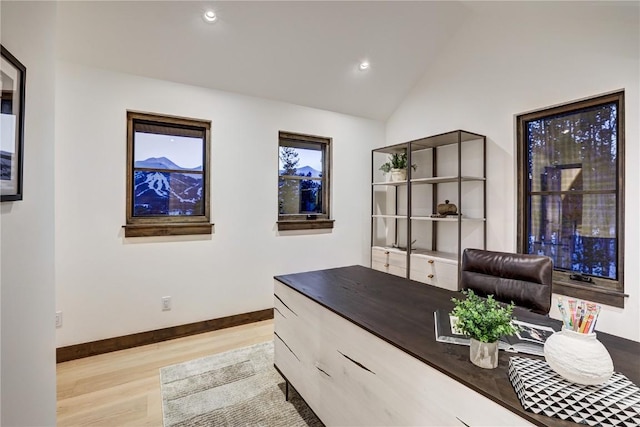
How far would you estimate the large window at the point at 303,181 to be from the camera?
140 inches

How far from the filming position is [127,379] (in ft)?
7.32

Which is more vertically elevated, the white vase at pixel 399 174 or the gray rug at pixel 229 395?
the white vase at pixel 399 174

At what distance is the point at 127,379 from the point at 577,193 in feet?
12.0

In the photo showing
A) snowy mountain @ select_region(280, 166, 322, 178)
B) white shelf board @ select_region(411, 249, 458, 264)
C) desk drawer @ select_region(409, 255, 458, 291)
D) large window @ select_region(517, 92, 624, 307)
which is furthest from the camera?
snowy mountain @ select_region(280, 166, 322, 178)

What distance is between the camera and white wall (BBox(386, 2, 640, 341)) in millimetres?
2145

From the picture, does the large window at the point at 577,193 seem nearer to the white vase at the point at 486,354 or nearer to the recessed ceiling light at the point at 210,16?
the white vase at the point at 486,354

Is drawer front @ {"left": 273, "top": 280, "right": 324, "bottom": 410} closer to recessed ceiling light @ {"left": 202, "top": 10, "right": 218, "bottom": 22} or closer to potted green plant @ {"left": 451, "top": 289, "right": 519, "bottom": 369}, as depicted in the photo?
potted green plant @ {"left": 451, "top": 289, "right": 519, "bottom": 369}

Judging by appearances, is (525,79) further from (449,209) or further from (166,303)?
(166,303)

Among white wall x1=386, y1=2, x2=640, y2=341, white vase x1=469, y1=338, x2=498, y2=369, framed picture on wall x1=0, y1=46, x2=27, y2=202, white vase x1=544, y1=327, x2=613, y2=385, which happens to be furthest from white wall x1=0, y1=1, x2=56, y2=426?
white wall x1=386, y1=2, x2=640, y2=341

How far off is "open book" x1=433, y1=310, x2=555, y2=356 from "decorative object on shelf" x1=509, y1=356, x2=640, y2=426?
0.20 metres

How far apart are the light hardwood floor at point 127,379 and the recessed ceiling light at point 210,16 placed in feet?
8.82

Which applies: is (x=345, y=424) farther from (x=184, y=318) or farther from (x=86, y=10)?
(x=86, y=10)

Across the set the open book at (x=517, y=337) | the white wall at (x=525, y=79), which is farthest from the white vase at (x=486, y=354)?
the white wall at (x=525, y=79)

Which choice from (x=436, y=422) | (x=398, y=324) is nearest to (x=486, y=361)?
(x=436, y=422)
